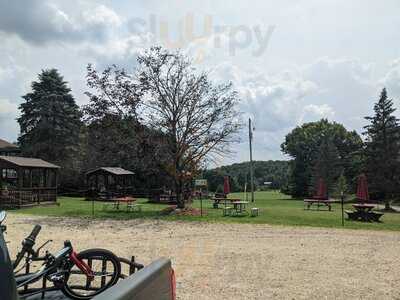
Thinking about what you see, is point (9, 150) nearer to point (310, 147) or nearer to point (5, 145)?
point (5, 145)

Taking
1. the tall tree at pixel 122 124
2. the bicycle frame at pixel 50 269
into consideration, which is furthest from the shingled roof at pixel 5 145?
the bicycle frame at pixel 50 269

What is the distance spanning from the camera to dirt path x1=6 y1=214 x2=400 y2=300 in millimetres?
6871

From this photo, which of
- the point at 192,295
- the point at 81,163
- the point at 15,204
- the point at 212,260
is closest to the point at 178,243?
the point at 212,260

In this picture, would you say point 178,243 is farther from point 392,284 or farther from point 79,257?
point 79,257

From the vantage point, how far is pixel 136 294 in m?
1.78

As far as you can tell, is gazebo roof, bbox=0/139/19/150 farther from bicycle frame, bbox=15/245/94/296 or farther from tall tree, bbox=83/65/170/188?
bicycle frame, bbox=15/245/94/296

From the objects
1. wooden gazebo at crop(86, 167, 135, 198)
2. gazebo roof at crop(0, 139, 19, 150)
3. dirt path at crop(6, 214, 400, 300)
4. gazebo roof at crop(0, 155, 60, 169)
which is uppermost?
gazebo roof at crop(0, 139, 19, 150)

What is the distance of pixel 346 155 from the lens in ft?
223

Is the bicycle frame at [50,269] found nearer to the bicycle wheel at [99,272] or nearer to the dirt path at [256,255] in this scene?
the bicycle wheel at [99,272]

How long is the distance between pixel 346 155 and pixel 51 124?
140 ft

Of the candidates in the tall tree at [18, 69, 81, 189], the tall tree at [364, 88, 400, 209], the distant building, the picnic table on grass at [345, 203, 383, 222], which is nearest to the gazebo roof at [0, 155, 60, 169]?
the tall tree at [18, 69, 81, 189]

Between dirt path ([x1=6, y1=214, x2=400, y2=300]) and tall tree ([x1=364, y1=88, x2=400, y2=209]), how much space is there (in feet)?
79.7

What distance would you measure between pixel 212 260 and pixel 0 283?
27.0ft

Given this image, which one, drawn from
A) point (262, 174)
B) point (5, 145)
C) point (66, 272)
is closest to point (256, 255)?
point (66, 272)
